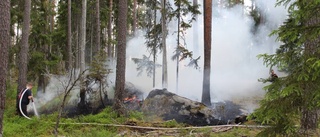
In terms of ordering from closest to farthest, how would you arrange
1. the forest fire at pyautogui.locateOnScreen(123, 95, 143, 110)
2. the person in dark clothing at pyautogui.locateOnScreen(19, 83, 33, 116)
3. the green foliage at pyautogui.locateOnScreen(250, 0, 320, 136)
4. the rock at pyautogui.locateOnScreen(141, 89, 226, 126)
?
the green foliage at pyautogui.locateOnScreen(250, 0, 320, 136) < the person in dark clothing at pyautogui.locateOnScreen(19, 83, 33, 116) < the rock at pyautogui.locateOnScreen(141, 89, 226, 126) < the forest fire at pyautogui.locateOnScreen(123, 95, 143, 110)

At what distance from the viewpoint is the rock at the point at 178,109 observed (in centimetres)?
1083

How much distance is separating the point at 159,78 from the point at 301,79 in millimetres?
22793

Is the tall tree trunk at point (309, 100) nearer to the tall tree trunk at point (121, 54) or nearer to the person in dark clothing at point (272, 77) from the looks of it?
the person in dark clothing at point (272, 77)

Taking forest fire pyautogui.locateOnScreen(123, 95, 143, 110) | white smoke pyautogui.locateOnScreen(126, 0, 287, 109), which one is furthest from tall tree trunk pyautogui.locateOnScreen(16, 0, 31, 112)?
white smoke pyautogui.locateOnScreen(126, 0, 287, 109)

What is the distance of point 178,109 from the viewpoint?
11.7 meters

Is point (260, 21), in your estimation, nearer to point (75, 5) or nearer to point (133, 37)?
point (133, 37)

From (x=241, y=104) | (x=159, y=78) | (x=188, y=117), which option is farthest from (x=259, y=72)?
(x=188, y=117)

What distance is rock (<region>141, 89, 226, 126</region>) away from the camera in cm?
1083

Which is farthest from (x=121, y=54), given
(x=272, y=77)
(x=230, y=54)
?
(x=230, y=54)

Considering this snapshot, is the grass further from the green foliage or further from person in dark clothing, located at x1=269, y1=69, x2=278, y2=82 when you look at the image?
the green foliage

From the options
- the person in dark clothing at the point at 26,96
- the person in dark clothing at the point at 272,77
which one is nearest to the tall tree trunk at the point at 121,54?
the person in dark clothing at the point at 26,96

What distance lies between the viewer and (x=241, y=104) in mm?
15477

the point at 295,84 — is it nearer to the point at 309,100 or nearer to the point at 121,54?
the point at 309,100

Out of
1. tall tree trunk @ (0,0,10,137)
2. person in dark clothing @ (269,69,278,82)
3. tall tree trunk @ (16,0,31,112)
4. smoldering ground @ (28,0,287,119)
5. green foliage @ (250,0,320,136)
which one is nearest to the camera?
green foliage @ (250,0,320,136)
